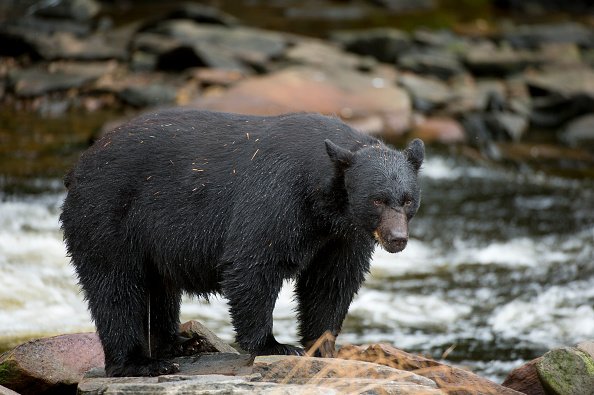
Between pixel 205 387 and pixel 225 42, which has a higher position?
pixel 205 387

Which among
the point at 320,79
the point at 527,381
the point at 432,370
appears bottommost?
the point at 320,79

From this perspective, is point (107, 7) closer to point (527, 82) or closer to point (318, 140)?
point (527, 82)

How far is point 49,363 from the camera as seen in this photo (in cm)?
724

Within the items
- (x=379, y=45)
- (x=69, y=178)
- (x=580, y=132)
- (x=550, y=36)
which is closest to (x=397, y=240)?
(x=69, y=178)

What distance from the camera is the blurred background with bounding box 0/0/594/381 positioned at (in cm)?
1084

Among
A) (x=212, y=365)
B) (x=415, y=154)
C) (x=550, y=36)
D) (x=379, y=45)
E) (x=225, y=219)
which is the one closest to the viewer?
(x=415, y=154)

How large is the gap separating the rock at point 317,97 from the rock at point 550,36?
9097mm

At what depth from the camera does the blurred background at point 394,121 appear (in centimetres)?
1084

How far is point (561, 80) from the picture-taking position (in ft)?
77.9

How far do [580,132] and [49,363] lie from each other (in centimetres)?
1662

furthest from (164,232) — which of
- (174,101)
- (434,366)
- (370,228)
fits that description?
(174,101)

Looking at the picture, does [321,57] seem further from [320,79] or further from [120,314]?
[120,314]

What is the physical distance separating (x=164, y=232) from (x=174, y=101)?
1365 cm

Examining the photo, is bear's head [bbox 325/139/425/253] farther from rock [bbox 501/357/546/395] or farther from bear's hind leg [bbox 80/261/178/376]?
rock [bbox 501/357/546/395]
